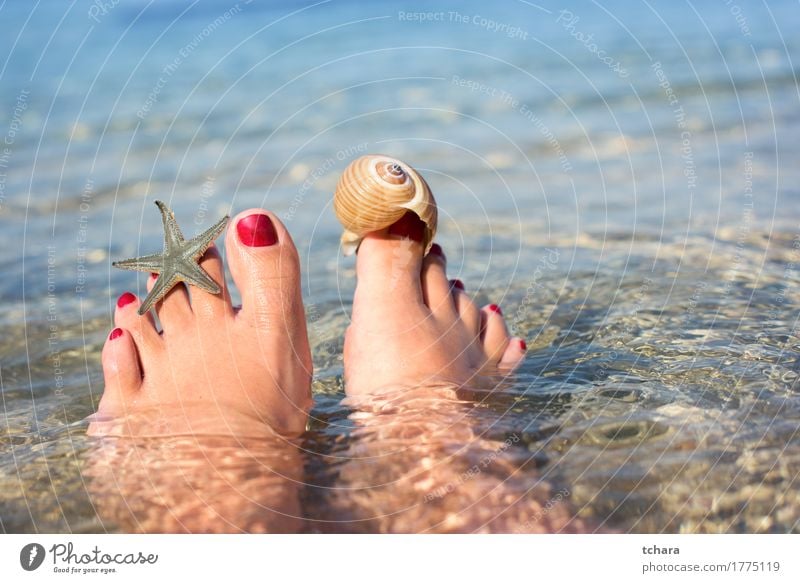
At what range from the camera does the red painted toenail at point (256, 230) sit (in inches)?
113

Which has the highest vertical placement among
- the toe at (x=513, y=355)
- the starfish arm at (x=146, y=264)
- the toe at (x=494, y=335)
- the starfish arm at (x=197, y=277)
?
the starfish arm at (x=146, y=264)

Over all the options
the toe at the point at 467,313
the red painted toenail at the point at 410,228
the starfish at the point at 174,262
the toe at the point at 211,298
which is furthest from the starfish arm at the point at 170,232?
the toe at the point at 467,313

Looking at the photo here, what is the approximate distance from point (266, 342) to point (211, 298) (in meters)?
0.25

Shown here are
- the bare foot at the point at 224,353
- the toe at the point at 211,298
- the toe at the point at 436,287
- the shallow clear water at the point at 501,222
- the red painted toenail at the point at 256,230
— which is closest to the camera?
the shallow clear water at the point at 501,222

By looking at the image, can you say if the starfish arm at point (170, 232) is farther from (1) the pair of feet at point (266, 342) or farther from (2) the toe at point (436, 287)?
(2) the toe at point (436, 287)

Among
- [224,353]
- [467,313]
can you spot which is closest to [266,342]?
[224,353]

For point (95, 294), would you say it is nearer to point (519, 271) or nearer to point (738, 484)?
point (519, 271)

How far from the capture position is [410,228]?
3020 millimetres

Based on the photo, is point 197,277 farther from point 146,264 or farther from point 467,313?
point 467,313

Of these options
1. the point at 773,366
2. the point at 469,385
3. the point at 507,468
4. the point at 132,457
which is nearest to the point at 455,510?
the point at 507,468

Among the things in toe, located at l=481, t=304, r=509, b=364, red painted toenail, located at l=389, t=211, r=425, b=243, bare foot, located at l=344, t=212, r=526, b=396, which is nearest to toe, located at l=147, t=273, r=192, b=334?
bare foot, located at l=344, t=212, r=526, b=396

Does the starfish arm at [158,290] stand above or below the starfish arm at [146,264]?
below

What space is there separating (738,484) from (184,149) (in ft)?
16.3

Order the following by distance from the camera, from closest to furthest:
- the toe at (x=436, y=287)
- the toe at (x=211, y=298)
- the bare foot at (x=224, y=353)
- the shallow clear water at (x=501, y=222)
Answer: the shallow clear water at (x=501, y=222), the bare foot at (x=224, y=353), the toe at (x=211, y=298), the toe at (x=436, y=287)
